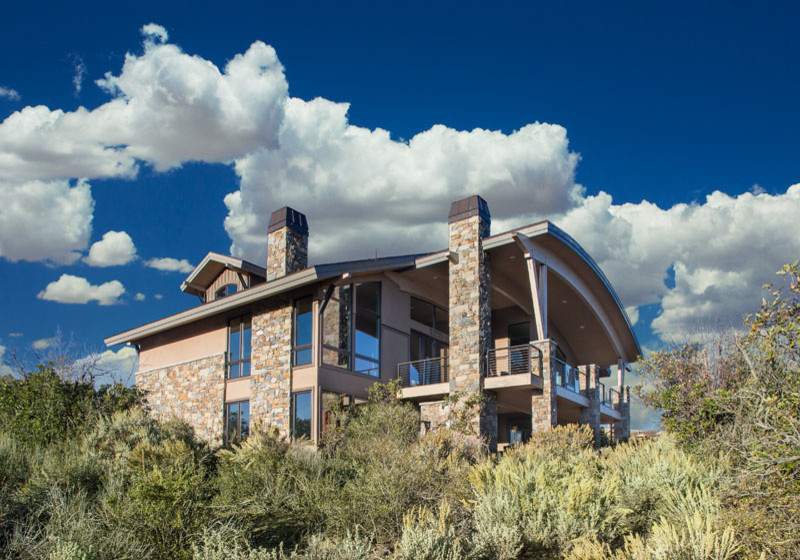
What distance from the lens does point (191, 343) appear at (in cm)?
2119

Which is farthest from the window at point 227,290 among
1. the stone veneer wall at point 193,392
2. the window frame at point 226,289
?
the stone veneer wall at point 193,392

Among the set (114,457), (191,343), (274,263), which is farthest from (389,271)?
(114,457)

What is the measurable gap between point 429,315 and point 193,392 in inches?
289

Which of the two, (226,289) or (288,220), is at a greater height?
(288,220)

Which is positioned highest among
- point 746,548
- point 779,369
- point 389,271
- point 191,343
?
point 389,271

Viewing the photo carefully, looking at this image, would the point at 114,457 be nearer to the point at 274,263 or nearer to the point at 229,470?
the point at 229,470

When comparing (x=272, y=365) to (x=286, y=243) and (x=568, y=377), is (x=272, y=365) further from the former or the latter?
(x=568, y=377)

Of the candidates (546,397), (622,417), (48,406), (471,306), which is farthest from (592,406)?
(48,406)

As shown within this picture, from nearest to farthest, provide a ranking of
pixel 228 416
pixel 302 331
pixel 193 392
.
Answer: pixel 302 331 → pixel 228 416 → pixel 193 392

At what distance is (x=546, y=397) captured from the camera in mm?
17578

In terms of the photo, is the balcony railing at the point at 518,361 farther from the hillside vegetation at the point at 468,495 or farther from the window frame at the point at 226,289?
the window frame at the point at 226,289

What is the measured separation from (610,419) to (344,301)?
12960 mm

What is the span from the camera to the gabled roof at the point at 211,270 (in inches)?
820

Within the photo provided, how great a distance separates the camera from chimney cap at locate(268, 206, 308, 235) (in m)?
19.8
